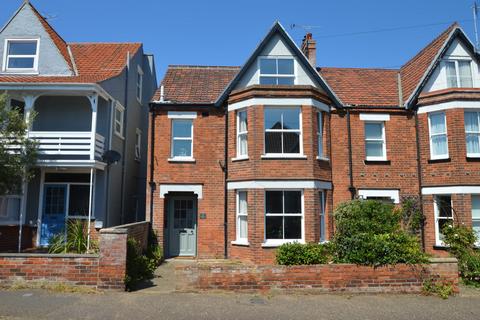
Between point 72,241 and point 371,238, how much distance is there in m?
9.60

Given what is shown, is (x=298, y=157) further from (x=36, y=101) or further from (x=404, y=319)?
(x=36, y=101)

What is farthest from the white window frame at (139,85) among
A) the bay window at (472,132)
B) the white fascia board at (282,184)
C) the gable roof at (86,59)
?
the bay window at (472,132)

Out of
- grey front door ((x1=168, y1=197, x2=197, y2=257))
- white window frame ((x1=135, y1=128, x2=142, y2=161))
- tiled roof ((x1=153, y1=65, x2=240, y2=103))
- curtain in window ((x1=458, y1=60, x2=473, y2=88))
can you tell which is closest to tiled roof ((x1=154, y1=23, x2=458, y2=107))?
tiled roof ((x1=153, y1=65, x2=240, y2=103))

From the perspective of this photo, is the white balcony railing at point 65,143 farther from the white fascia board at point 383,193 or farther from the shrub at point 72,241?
the white fascia board at point 383,193

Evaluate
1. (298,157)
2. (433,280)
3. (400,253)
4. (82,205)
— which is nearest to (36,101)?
(82,205)

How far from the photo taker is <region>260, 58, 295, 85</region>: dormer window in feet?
48.4

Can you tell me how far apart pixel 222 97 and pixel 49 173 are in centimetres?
755

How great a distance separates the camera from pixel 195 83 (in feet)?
54.6

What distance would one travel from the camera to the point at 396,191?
589 inches

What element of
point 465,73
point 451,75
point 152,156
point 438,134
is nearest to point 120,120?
point 152,156

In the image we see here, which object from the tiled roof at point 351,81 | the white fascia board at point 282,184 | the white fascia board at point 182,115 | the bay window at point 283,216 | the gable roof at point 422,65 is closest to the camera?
the bay window at point 283,216

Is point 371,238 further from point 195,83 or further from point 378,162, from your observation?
point 195,83

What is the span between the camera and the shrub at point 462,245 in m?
11.1

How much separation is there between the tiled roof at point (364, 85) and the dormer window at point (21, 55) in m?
12.9
